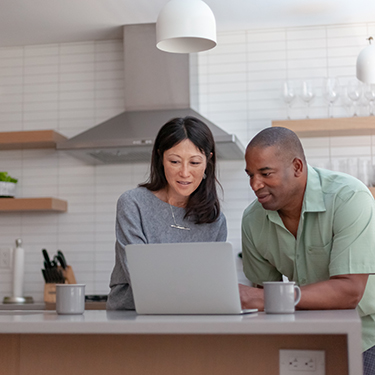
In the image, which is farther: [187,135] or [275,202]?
[187,135]

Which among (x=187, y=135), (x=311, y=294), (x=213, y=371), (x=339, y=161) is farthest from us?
(x=339, y=161)

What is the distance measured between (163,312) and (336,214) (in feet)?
2.16

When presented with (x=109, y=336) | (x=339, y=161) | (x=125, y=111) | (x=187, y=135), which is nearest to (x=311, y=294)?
(x=109, y=336)

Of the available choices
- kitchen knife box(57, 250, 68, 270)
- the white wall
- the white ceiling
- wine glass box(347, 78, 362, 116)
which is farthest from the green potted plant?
wine glass box(347, 78, 362, 116)

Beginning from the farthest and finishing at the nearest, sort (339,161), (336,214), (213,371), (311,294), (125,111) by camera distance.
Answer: (125,111)
(339,161)
(336,214)
(311,294)
(213,371)

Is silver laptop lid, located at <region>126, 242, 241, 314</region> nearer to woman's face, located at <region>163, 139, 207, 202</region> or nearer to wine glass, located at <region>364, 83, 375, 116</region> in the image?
woman's face, located at <region>163, 139, 207, 202</region>

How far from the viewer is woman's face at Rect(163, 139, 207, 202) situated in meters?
1.95

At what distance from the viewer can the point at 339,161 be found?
135 inches

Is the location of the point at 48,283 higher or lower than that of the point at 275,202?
lower

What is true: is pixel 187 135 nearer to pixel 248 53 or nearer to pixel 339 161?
pixel 339 161

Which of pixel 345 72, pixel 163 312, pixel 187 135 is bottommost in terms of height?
pixel 163 312

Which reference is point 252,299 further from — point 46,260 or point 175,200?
point 46,260

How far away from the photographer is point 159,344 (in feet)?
4.25

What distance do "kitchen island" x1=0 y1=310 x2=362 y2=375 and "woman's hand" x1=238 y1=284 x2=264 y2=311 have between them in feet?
0.65
